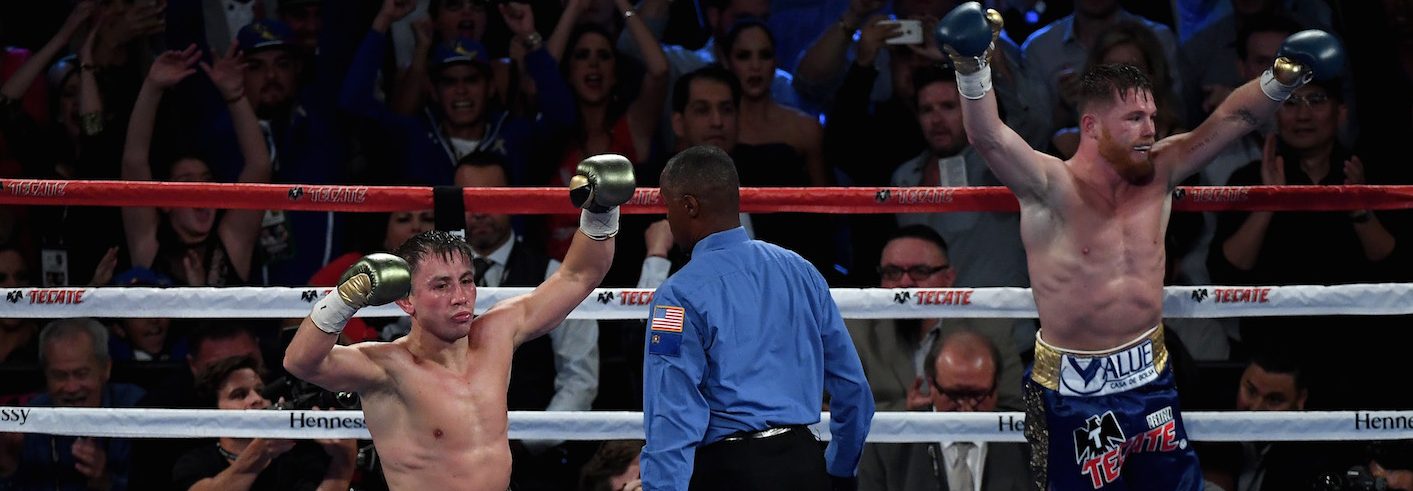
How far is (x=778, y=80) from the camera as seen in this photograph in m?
5.68

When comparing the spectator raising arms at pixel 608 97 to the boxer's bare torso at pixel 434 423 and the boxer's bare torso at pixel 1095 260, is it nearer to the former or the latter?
the boxer's bare torso at pixel 434 423

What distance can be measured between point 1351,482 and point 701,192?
209 cm

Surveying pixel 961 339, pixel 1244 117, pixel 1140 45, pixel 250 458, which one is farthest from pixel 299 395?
pixel 1140 45

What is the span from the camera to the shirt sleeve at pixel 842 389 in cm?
324

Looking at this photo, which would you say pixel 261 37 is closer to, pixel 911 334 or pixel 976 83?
pixel 911 334

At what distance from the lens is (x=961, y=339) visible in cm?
442

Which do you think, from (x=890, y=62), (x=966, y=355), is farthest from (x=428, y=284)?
(x=890, y=62)

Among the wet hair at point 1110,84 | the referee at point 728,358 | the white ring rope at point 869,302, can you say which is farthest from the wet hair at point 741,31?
the referee at point 728,358

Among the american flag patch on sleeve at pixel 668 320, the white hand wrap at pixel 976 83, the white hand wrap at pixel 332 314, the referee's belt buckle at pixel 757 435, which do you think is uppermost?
the white hand wrap at pixel 976 83

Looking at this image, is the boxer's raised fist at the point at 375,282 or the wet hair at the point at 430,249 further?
the wet hair at the point at 430,249

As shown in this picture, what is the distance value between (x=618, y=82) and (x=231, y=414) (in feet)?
7.40

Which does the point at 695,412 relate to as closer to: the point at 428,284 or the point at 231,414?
the point at 428,284

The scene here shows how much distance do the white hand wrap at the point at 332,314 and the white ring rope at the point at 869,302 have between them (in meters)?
0.84

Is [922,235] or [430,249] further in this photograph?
[922,235]
